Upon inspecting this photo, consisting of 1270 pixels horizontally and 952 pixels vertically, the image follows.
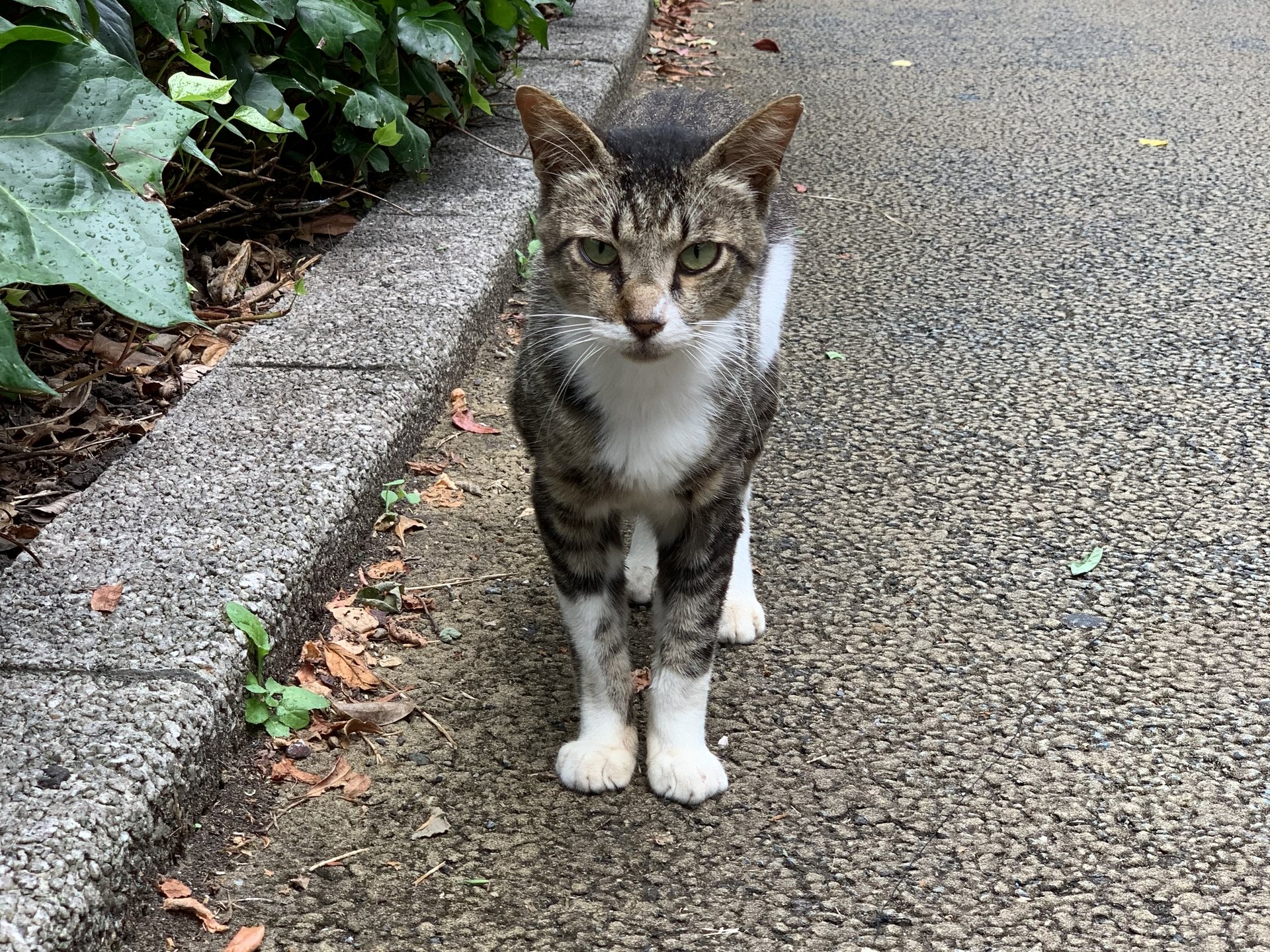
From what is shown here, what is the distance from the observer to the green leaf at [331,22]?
127 inches

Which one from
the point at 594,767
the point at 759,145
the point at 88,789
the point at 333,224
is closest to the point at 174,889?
the point at 88,789

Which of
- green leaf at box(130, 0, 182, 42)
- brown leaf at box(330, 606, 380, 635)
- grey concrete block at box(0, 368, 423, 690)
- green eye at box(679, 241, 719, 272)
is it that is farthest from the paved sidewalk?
green leaf at box(130, 0, 182, 42)

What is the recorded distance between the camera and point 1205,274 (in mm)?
4121

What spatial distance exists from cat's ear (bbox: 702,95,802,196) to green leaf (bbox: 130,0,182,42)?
1.16 meters

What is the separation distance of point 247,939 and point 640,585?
47.4 inches

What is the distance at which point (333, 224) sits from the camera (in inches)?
152

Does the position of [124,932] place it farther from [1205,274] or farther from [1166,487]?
[1205,274]

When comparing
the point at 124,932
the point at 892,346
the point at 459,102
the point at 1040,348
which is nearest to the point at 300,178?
the point at 459,102

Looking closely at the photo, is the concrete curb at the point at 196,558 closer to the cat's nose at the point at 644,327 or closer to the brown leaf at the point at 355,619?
the brown leaf at the point at 355,619

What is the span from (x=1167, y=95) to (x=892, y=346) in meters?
3.31

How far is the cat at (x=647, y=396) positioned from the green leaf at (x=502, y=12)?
206cm

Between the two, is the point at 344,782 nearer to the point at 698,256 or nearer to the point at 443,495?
the point at 443,495

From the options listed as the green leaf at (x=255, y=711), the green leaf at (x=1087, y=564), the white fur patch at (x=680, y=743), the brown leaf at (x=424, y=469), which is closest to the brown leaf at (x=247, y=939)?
the green leaf at (x=255, y=711)

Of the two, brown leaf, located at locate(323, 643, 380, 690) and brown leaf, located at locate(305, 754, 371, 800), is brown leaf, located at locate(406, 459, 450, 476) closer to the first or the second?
brown leaf, located at locate(323, 643, 380, 690)
